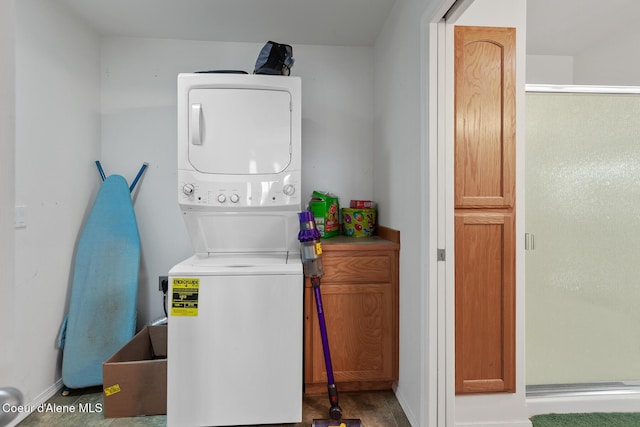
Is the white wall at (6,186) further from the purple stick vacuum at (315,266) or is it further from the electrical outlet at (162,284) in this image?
the electrical outlet at (162,284)

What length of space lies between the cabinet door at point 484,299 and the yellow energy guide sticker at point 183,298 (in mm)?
1310

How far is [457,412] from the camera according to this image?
5.13 ft

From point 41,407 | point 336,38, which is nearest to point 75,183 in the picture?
point 41,407

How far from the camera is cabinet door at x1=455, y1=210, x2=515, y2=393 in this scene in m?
1.53

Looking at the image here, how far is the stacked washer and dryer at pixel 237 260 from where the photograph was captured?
1.54 metres

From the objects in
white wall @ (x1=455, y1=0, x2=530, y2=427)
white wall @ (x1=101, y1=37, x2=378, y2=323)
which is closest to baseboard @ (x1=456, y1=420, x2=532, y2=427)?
white wall @ (x1=455, y1=0, x2=530, y2=427)

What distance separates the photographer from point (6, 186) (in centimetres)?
50

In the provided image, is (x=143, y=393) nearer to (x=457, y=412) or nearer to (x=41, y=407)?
(x=41, y=407)

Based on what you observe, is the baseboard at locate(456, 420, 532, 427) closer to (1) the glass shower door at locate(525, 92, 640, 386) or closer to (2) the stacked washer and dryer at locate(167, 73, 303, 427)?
(1) the glass shower door at locate(525, 92, 640, 386)

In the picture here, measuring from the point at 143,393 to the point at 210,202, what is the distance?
3.61ft

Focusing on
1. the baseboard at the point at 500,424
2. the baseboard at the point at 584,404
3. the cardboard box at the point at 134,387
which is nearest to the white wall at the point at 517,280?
the baseboard at the point at 500,424

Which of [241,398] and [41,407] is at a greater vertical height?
[241,398]

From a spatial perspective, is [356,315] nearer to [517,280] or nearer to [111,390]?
[517,280]

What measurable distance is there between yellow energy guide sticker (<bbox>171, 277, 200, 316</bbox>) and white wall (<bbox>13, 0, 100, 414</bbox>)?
87cm
